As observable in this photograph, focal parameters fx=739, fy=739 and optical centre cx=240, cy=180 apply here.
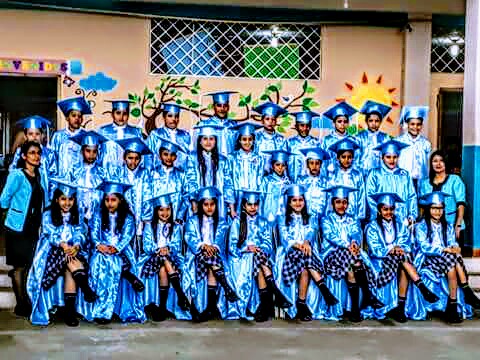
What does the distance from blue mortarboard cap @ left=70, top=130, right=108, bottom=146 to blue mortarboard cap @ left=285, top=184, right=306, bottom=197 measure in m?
1.86

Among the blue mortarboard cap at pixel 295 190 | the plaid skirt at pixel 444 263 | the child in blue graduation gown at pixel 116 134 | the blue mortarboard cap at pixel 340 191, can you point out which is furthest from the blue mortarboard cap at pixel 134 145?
the plaid skirt at pixel 444 263

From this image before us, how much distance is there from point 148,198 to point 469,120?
11.6 feet

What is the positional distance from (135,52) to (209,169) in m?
2.81

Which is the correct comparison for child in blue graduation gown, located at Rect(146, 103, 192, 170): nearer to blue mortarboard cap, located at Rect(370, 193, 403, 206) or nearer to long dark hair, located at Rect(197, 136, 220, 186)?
long dark hair, located at Rect(197, 136, 220, 186)

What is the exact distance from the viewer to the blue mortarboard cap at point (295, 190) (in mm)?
6984

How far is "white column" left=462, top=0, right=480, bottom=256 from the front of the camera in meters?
7.79

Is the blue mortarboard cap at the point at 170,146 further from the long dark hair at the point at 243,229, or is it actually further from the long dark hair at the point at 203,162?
the long dark hair at the point at 243,229

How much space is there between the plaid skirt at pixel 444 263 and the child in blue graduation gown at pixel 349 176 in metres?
0.79

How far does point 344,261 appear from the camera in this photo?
6980 mm

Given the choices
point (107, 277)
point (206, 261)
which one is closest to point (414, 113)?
point (206, 261)

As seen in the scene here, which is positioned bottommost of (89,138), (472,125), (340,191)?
(340,191)

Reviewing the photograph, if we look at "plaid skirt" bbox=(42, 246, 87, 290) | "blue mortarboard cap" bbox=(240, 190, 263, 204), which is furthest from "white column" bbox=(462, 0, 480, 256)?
"plaid skirt" bbox=(42, 246, 87, 290)

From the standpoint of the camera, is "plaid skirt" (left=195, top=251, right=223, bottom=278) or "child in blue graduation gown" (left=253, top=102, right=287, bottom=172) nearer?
"plaid skirt" (left=195, top=251, right=223, bottom=278)

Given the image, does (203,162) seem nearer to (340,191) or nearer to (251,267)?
(251,267)
